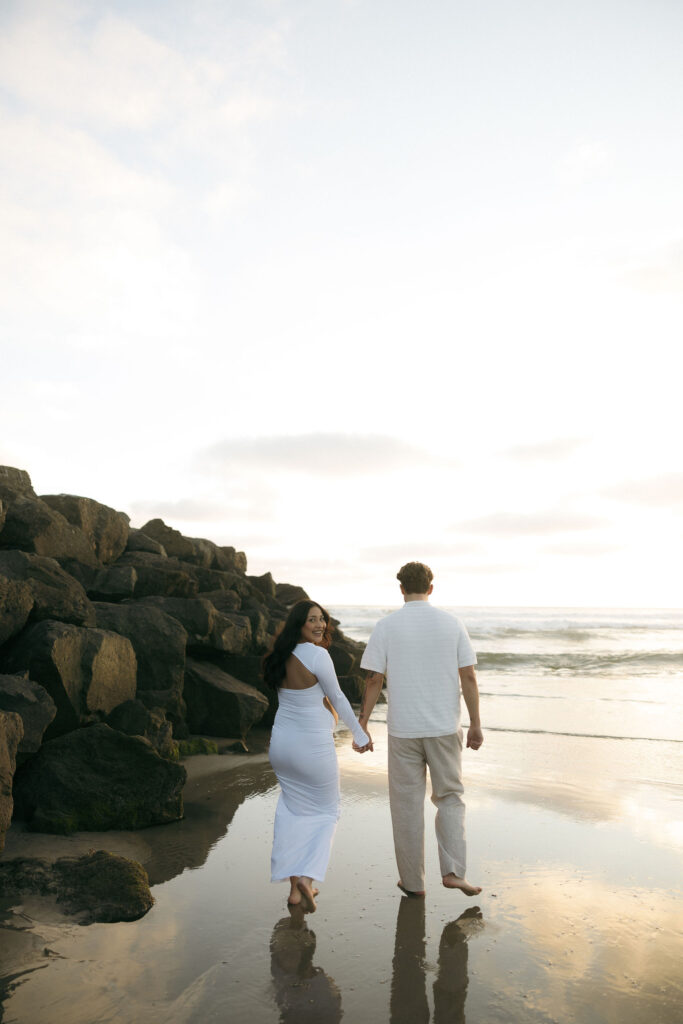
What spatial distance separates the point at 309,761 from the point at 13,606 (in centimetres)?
344

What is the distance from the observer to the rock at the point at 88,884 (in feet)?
14.5

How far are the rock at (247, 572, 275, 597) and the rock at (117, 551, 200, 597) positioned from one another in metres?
5.33

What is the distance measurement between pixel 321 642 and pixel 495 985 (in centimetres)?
210

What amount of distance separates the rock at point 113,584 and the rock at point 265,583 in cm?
668

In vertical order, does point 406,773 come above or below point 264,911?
above

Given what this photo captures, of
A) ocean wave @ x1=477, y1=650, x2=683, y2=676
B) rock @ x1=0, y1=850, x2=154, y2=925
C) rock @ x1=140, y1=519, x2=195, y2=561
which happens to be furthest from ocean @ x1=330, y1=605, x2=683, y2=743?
rock @ x1=0, y1=850, x2=154, y2=925

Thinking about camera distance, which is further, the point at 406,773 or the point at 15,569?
the point at 15,569

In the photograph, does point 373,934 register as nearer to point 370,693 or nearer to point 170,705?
point 370,693

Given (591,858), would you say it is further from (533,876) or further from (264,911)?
(264,911)

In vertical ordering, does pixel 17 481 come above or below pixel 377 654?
above

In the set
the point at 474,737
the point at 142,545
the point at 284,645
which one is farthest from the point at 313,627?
the point at 142,545

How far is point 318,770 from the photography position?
4.78 meters

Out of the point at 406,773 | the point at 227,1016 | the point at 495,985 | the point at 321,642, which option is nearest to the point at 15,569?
the point at 321,642

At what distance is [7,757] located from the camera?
4.93 meters
